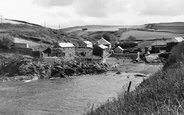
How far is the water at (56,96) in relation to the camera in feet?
76.8

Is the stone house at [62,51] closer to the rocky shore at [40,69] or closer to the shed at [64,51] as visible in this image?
the shed at [64,51]

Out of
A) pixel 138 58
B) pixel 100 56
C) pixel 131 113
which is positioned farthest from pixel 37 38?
pixel 131 113

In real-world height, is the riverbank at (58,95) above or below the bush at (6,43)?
below

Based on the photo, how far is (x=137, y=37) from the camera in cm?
9856

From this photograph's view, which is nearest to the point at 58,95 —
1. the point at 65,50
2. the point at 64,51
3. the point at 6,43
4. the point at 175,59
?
the point at 175,59

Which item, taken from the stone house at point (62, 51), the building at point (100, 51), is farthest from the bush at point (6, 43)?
the building at point (100, 51)

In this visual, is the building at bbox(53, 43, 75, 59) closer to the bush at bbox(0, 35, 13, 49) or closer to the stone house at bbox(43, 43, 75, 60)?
the stone house at bbox(43, 43, 75, 60)

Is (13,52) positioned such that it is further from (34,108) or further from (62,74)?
(34,108)

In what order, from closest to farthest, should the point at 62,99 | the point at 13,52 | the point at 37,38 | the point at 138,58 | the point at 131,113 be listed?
the point at 131,113
the point at 62,99
the point at 13,52
the point at 138,58
the point at 37,38

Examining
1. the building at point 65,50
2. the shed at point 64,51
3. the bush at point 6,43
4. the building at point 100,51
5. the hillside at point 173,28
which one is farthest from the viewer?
the hillside at point 173,28

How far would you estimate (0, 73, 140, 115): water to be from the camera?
76.8 feet

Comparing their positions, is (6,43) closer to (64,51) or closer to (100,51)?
(64,51)

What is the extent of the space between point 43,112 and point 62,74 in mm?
20673

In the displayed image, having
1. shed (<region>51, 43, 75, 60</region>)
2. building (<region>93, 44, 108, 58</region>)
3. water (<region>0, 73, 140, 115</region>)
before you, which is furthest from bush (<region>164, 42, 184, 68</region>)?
building (<region>93, 44, 108, 58</region>)
